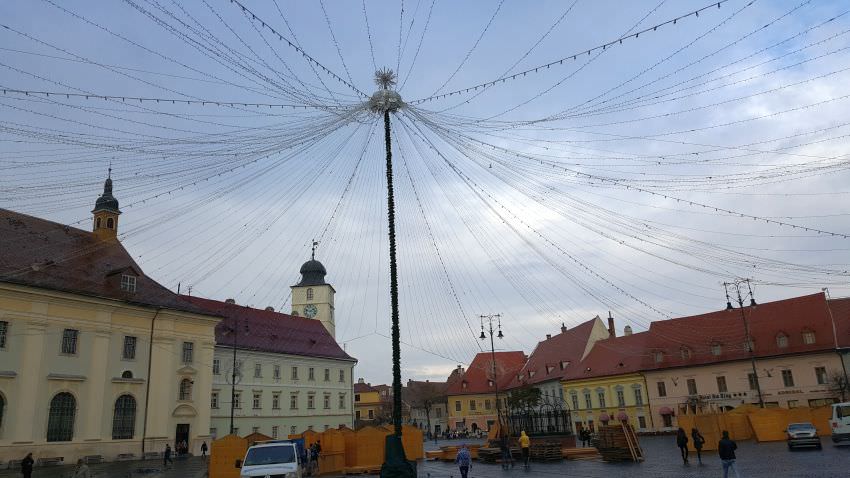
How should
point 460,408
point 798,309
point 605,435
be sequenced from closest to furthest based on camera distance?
point 605,435 < point 798,309 < point 460,408

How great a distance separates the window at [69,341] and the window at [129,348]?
3.80 meters

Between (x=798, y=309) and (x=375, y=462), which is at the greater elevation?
(x=798, y=309)

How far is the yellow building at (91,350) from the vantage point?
3778cm

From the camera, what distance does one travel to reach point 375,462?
3409 centimetres

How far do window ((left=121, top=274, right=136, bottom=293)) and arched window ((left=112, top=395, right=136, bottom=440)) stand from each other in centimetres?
801

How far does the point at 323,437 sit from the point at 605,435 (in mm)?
16356

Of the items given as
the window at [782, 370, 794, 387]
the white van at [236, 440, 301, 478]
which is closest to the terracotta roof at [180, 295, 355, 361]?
the white van at [236, 440, 301, 478]

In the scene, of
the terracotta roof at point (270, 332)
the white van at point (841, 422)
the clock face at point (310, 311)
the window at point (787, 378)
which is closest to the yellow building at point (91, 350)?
the terracotta roof at point (270, 332)

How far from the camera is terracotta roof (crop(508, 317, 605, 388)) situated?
260ft

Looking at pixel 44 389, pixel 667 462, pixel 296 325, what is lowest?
pixel 667 462

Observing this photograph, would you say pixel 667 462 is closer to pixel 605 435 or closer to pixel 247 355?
pixel 605 435

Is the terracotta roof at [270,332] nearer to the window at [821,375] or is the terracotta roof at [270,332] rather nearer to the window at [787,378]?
the window at [787,378]

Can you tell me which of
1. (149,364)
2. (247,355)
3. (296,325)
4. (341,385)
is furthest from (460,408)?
(149,364)

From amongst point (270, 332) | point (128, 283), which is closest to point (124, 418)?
point (128, 283)
